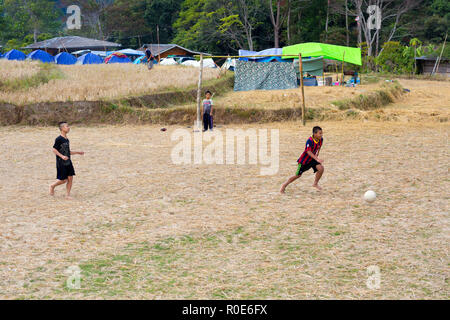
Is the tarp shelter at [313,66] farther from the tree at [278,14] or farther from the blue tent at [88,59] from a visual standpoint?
the tree at [278,14]

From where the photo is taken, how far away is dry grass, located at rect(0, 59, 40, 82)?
22350mm

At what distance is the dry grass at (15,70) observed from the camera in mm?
22350

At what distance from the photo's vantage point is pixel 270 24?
54781 millimetres

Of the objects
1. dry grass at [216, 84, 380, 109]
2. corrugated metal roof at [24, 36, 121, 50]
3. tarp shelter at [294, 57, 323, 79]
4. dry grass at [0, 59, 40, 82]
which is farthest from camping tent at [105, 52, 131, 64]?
dry grass at [216, 84, 380, 109]

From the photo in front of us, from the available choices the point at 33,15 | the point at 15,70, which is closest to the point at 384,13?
the point at 15,70

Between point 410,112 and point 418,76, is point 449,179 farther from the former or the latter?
point 418,76

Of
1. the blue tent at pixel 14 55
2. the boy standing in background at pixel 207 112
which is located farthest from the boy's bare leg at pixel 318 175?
the blue tent at pixel 14 55

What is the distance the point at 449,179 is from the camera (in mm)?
9555

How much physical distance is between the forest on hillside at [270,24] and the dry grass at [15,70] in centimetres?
1489

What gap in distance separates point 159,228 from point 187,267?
4.95 ft

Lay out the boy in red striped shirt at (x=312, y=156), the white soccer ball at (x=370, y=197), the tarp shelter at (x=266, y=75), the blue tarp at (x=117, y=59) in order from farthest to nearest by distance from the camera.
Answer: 1. the blue tarp at (x=117, y=59)
2. the tarp shelter at (x=266, y=75)
3. the boy in red striped shirt at (x=312, y=156)
4. the white soccer ball at (x=370, y=197)

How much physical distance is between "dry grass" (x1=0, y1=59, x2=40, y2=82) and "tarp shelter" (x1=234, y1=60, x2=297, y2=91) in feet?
31.9

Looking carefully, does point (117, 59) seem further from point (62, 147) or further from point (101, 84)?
point (62, 147)

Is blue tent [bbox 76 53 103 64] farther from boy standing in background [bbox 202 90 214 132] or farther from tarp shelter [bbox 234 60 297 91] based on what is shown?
boy standing in background [bbox 202 90 214 132]
